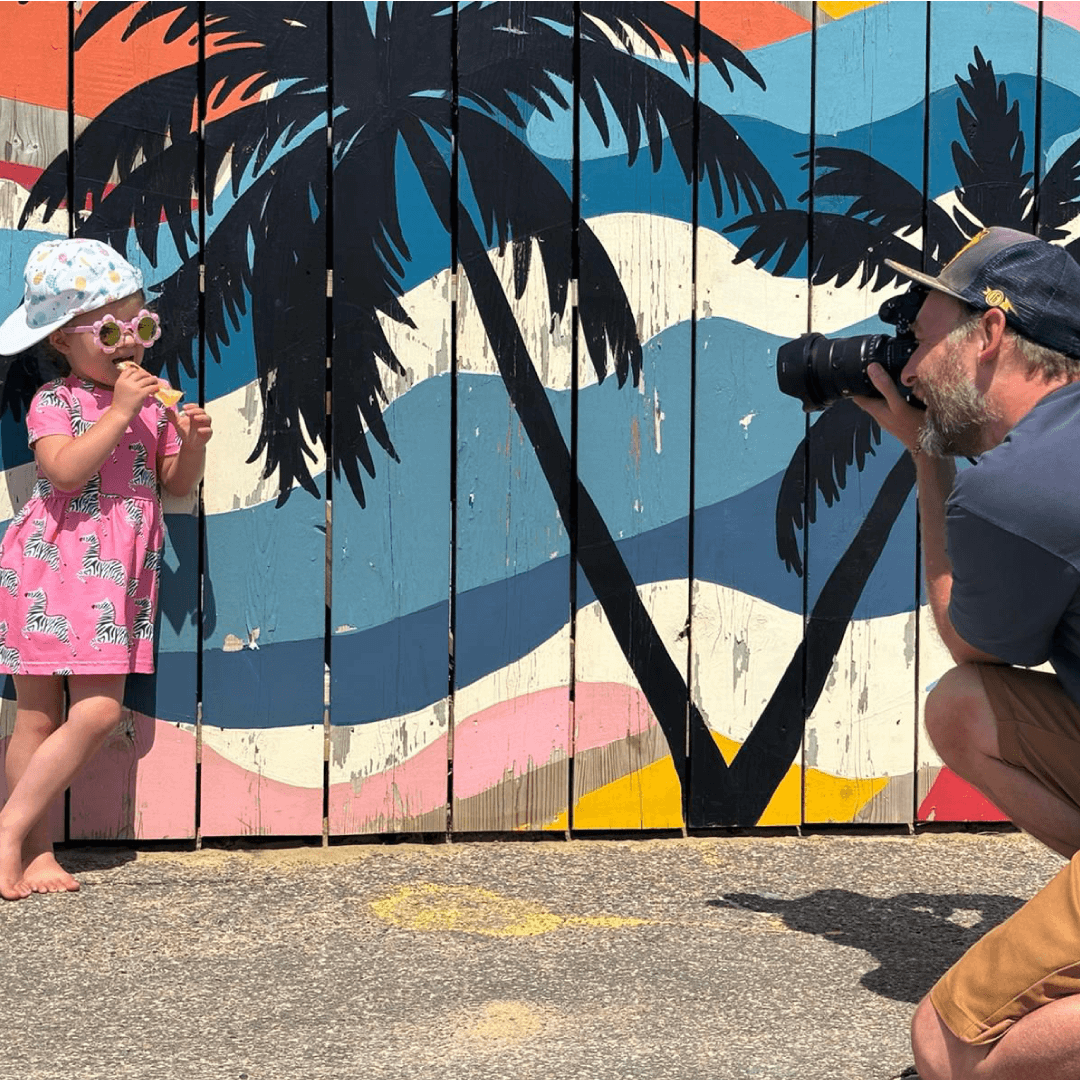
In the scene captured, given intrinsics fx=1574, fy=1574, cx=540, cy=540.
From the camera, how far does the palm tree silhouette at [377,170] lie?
3547 millimetres

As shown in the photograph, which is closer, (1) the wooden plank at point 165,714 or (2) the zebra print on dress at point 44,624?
(2) the zebra print on dress at point 44,624

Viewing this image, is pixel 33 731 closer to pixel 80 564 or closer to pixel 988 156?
pixel 80 564

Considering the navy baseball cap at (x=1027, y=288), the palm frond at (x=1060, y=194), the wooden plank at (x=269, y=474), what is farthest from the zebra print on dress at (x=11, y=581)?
the palm frond at (x=1060, y=194)

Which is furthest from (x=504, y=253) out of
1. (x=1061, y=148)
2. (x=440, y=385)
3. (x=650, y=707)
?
(x=1061, y=148)

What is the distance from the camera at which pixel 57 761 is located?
338cm

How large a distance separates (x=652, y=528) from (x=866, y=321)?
0.71 metres

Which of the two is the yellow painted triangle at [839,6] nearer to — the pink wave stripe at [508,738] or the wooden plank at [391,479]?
the wooden plank at [391,479]

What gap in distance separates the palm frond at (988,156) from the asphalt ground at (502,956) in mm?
1496

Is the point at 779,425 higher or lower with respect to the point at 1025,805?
higher

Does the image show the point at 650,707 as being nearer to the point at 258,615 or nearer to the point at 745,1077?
the point at 258,615

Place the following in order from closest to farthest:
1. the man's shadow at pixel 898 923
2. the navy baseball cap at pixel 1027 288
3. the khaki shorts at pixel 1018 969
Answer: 1. the khaki shorts at pixel 1018 969
2. the navy baseball cap at pixel 1027 288
3. the man's shadow at pixel 898 923

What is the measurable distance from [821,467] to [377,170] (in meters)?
1.25

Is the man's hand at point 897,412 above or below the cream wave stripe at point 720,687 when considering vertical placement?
above

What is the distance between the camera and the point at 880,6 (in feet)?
12.1
